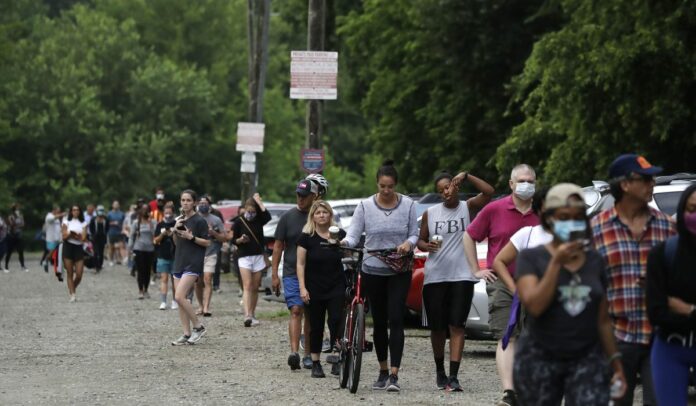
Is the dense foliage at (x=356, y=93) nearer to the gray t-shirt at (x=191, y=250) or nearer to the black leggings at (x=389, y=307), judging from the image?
the gray t-shirt at (x=191, y=250)

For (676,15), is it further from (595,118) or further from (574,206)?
(574,206)

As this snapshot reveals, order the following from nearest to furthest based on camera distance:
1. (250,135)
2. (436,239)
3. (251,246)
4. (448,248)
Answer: (436,239)
(448,248)
(251,246)
(250,135)

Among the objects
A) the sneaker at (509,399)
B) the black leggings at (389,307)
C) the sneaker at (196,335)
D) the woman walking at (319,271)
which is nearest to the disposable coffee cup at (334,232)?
the black leggings at (389,307)

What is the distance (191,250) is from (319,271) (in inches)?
174

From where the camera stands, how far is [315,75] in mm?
22500

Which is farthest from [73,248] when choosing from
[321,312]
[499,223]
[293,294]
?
[499,223]

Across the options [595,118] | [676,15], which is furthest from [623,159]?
[595,118]

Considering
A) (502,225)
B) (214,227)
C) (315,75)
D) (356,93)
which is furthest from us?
(356,93)

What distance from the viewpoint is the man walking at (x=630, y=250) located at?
7.98m

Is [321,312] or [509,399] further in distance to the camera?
[321,312]

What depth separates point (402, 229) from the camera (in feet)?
43.3

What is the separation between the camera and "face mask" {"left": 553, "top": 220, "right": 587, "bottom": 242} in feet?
22.6

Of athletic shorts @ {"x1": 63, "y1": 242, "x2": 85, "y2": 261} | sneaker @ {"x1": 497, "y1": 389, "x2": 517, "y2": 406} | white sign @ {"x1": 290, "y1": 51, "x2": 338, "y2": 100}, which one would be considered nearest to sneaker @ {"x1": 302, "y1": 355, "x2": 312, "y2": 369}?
sneaker @ {"x1": 497, "y1": 389, "x2": 517, "y2": 406}

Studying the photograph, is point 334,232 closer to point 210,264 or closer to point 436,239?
point 436,239
